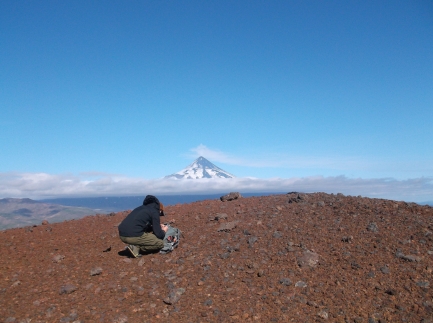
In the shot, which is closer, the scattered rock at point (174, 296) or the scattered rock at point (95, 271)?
the scattered rock at point (174, 296)

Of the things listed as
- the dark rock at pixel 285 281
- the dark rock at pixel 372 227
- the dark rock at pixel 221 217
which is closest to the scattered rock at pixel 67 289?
the dark rock at pixel 285 281

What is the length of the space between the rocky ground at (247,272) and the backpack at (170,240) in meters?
0.21

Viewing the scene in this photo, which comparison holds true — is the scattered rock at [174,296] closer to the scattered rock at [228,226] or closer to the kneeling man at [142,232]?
the kneeling man at [142,232]

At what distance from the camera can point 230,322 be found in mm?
6414

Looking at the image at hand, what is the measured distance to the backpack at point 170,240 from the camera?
9609mm

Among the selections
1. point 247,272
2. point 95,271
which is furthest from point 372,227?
point 95,271

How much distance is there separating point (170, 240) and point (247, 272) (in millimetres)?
2682

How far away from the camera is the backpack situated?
9609mm

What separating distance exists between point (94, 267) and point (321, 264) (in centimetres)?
565

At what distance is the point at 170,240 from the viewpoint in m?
9.81

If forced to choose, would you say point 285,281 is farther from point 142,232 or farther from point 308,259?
point 142,232

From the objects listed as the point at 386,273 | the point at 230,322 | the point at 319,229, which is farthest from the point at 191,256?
the point at 386,273

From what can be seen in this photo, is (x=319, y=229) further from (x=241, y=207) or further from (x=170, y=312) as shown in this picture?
(x=170, y=312)

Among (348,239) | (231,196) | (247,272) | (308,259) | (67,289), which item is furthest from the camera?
(231,196)
